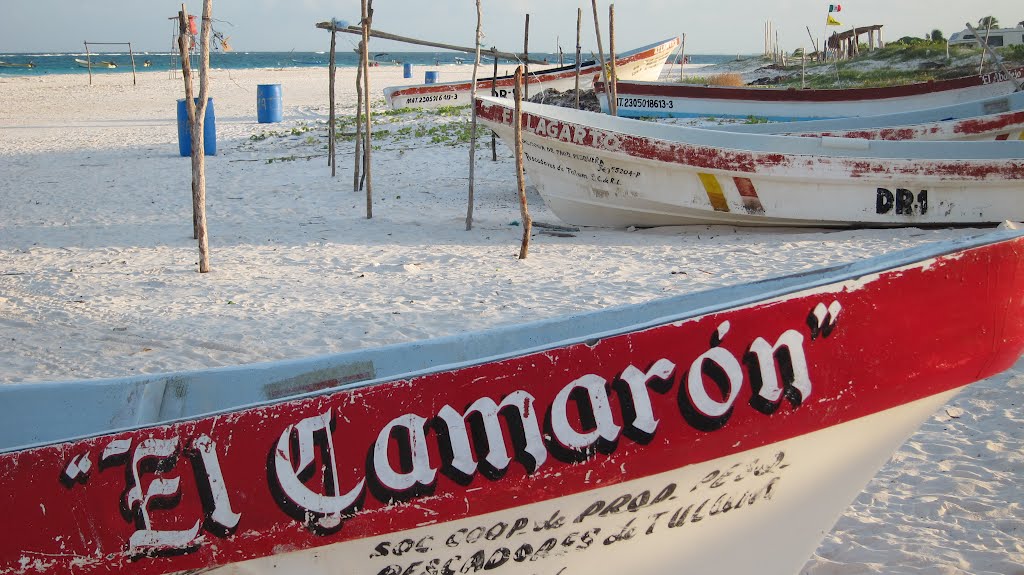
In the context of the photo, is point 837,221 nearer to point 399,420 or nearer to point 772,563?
point 772,563

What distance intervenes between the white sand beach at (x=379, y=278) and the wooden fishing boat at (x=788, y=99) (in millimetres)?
4283

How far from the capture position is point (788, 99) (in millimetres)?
15352

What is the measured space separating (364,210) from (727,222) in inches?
160

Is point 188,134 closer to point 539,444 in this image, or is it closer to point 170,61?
point 539,444

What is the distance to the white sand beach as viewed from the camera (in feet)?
10.6

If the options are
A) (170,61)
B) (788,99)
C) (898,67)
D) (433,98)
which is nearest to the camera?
(788,99)

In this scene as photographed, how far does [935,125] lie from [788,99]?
605cm

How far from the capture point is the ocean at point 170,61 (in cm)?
5119

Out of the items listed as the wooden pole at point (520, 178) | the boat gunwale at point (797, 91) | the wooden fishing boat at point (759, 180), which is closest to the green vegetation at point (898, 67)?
the boat gunwale at point (797, 91)

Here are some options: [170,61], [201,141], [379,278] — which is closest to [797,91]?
[379,278]

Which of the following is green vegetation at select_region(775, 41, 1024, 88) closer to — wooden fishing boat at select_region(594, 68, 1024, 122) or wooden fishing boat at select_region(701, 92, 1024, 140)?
wooden fishing boat at select_region(594, 68, 1024, 122)

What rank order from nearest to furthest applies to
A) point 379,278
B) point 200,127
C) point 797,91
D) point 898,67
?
point 379,278 < point 200,127 < point 797,91 < point 898,67

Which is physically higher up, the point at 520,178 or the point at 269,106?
the point at 269,106

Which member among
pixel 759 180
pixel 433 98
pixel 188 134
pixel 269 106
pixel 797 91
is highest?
pixel 433 98
